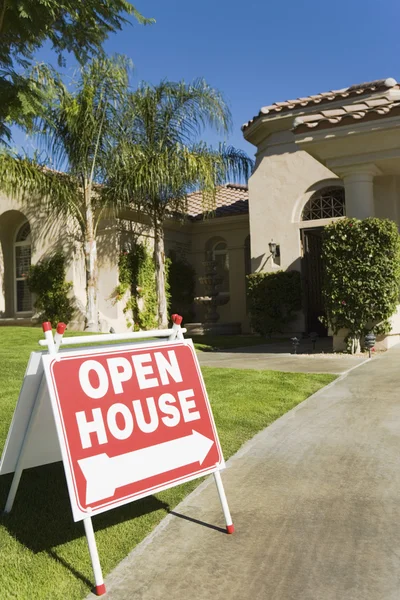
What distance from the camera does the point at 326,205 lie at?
1467cm

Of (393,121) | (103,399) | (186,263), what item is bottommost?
(103,399)

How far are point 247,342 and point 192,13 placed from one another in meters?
7.47

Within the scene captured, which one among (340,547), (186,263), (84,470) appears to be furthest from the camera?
(186,263)

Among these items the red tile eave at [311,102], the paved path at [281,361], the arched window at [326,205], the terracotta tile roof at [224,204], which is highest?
the red tile eave at [311,102]

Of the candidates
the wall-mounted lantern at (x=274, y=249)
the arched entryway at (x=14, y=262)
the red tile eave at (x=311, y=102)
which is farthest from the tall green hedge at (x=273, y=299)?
the arched entryway at (x=14, y=262)

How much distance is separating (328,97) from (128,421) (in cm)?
1322

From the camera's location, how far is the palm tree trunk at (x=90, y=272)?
14250 mm

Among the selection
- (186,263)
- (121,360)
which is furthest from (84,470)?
(186,263)

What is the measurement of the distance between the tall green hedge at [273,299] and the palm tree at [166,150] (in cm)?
284

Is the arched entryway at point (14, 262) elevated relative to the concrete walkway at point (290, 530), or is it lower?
elevated

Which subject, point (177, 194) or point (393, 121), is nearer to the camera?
point (393, 121)

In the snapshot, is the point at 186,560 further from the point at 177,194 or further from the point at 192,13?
the point at 177,194

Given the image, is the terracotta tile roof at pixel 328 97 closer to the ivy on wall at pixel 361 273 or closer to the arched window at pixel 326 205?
the arched window at pixel 326 205

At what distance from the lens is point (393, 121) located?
872cm
